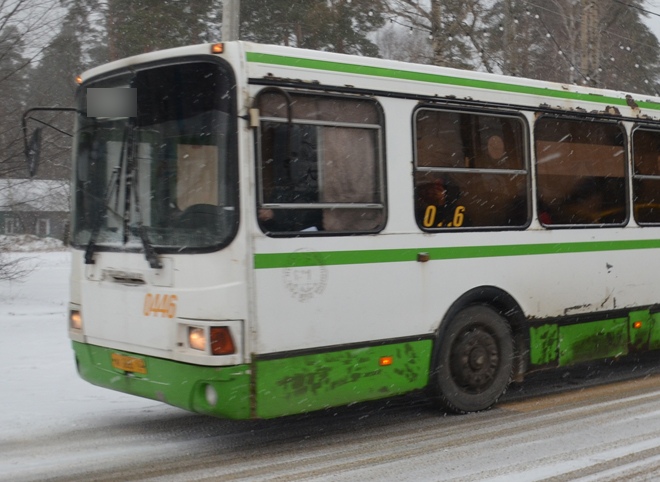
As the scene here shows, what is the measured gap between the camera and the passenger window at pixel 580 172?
323 inches

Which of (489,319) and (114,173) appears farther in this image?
(489,319)

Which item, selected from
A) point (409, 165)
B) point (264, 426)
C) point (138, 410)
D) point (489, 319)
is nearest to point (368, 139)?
point (409, 165)

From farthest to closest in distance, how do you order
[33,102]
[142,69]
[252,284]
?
[33,102]
[142,69]
[252,284]

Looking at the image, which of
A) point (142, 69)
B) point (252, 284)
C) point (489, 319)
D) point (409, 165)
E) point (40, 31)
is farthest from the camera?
point (40, 31)

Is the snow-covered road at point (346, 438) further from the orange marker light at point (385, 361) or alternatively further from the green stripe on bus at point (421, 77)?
the green stripe on bus at point (421, 77)

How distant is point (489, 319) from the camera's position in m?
7.66

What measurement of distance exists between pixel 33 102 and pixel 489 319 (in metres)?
14.3

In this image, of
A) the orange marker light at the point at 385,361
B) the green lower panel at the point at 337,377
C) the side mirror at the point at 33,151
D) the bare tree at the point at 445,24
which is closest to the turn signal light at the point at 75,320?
the side mirror at the point at 33,151

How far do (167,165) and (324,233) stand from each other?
122 cm

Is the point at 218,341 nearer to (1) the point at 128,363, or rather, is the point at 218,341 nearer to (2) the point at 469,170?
(1) the point at 128,363

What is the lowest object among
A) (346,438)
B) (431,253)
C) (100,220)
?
(346,438)

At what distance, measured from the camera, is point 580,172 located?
8.52 metres

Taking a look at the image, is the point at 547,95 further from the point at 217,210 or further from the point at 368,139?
the point at 217,210

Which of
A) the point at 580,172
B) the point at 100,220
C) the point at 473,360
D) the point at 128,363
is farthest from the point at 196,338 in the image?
the point at 580,172
